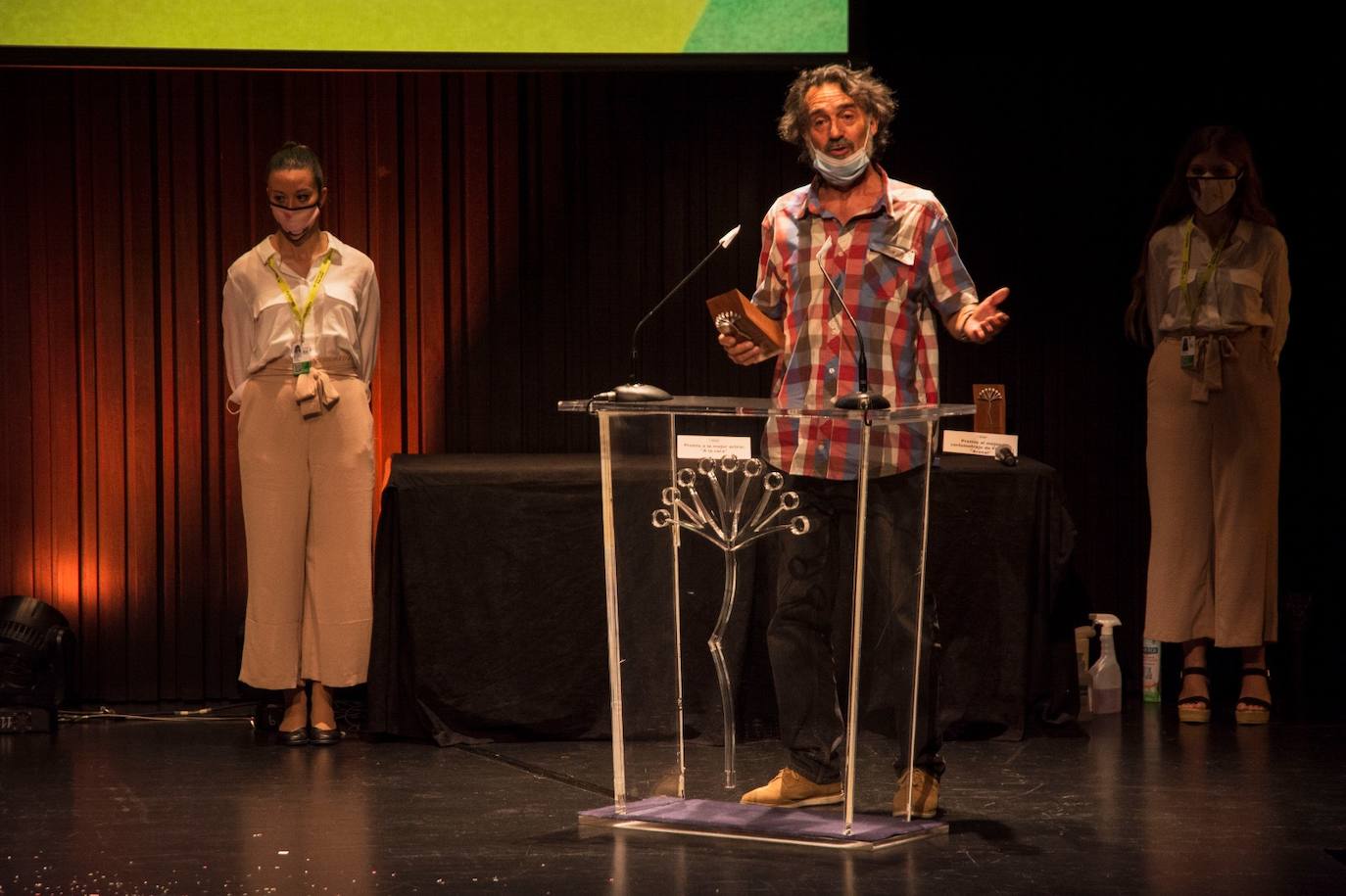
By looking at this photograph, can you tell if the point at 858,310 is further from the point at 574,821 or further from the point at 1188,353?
the point at 1188,353

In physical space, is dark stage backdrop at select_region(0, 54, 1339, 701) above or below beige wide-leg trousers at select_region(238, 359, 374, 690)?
above

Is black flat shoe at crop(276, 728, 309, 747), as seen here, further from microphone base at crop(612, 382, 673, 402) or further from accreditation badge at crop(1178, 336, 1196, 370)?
accreditation badge at crop(1178, 336, 1196, 370)

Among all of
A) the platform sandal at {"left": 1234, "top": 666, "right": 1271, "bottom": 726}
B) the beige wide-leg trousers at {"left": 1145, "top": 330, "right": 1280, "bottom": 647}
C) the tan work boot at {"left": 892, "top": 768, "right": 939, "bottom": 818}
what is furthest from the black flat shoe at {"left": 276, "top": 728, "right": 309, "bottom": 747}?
the platform sandal at {"left": 1234, "top": 666, "right": 1271, "bottom": 726}

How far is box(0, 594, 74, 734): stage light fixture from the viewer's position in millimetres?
5082

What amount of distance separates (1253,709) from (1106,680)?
0.44 metres

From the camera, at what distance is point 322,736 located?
495cm

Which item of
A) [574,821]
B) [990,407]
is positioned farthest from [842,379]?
[990,407]

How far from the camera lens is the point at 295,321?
16.2ft

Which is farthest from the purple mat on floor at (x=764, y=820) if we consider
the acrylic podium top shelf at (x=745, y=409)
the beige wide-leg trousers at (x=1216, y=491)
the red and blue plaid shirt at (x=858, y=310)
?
the beige wide-leg trousers at (x=1216, y=491)

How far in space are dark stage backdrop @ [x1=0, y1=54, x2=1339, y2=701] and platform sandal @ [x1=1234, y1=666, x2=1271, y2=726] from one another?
66cm

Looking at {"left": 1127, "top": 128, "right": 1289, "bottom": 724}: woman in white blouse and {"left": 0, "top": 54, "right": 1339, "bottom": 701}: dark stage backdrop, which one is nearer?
{"left": 1127, "top": 128, "right": 1289, "bottom": 724}: woman in white blouse

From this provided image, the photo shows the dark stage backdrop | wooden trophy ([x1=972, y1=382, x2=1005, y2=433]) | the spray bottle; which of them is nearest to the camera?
wooden trophy ([x1=972, y1=382, x2=1005, y2=433])

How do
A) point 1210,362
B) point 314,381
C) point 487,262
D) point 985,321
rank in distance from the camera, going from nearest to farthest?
point 985,321 → point 314,381 → point 1210,362 → point 487,262

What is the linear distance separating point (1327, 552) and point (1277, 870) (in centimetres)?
273
